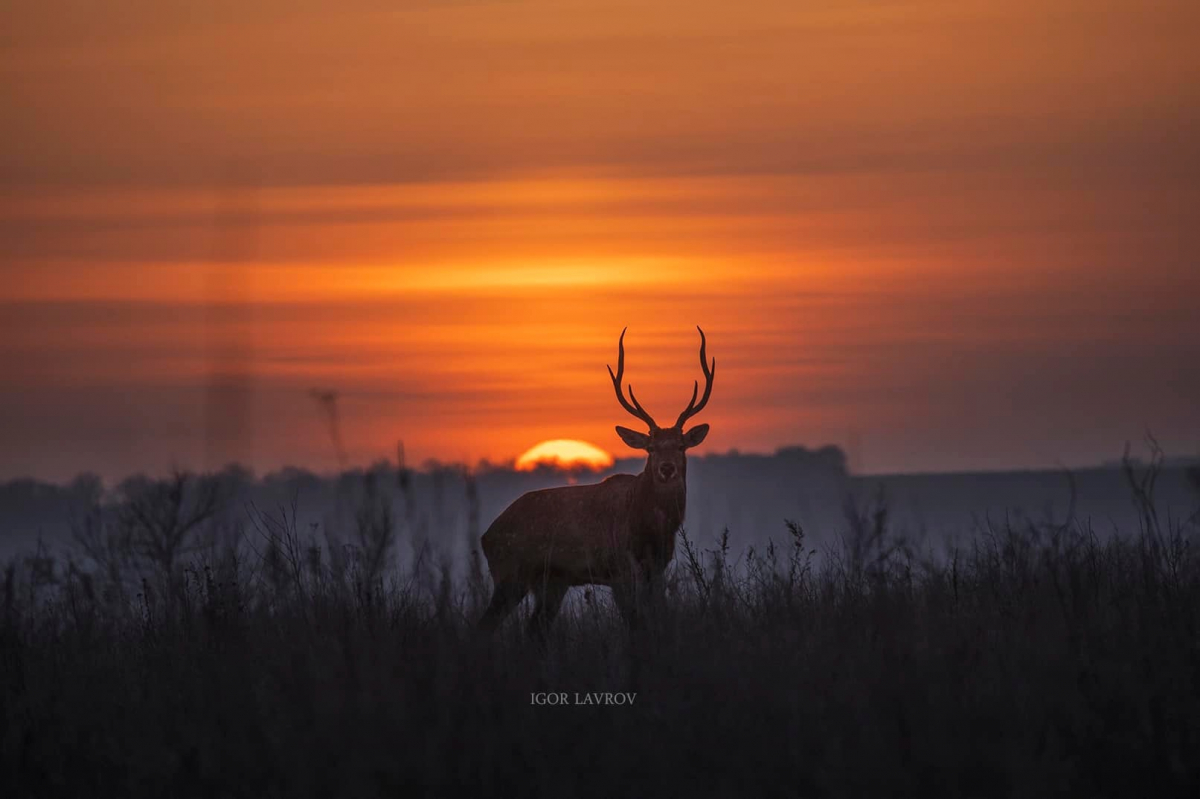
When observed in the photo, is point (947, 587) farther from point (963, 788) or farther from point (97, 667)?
point (97, 667)

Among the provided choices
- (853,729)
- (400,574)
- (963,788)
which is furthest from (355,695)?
(963,788)

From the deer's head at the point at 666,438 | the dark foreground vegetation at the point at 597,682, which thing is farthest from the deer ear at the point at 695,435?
the dark foreground vegetation at the point at 597,682

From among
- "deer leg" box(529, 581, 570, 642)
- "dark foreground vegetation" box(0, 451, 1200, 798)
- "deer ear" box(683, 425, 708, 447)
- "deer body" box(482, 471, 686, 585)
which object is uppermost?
"deer ear" box(683, 425, 708, 447)

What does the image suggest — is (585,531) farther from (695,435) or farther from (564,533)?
(695,435)

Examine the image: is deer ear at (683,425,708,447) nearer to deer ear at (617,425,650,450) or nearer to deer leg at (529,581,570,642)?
deer ear at (617,425,650,450)

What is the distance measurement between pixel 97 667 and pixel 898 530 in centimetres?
564

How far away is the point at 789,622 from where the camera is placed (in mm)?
9117

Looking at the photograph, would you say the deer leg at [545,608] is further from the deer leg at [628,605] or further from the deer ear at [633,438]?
the deer ear at [633,438]

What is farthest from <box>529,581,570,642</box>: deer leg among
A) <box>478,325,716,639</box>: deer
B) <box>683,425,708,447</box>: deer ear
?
<box>683,425,708,447</box>: deer ear

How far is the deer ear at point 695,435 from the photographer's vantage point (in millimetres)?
13922

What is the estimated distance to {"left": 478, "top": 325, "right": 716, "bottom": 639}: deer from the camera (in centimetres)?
1279

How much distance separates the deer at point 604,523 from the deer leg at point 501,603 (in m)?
0.02

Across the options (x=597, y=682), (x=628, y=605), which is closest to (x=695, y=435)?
(x=628, y=605)

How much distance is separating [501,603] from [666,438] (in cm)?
311
